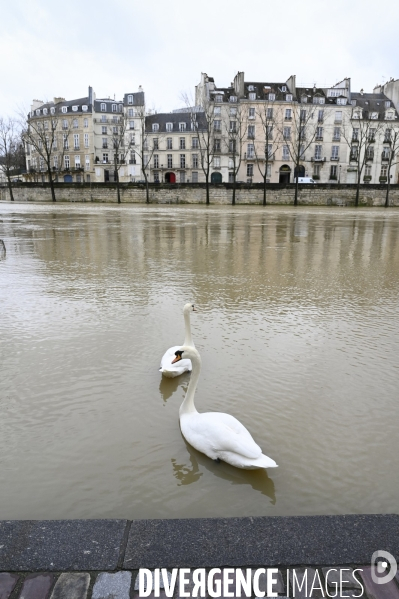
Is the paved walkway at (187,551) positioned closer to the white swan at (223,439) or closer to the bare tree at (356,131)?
the white swan at (223,439)

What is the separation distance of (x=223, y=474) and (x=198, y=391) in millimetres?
1217

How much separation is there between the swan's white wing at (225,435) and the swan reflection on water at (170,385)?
855 mm

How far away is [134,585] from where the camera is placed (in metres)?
2.00

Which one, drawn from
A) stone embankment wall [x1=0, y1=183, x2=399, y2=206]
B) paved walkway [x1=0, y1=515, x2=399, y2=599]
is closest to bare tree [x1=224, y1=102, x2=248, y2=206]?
stone embankment wall [x1=0, y1=183, x2=399, y2=206]

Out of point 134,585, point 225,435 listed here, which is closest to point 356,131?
point 225,435

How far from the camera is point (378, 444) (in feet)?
11.0

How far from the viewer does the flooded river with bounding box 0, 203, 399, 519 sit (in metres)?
2.85

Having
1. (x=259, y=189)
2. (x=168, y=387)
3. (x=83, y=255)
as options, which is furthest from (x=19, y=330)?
(x=259, y=189)

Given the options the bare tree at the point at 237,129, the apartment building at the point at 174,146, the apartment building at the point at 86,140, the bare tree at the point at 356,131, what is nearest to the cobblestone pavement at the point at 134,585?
the bare tree at the point at 237,129

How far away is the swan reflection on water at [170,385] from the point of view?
4215 mm

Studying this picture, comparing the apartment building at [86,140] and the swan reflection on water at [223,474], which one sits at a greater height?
the apartment building at [86,140]

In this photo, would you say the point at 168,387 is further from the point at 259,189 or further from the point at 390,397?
the point at 259,189

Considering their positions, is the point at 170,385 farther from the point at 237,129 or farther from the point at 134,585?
the point at 237,129

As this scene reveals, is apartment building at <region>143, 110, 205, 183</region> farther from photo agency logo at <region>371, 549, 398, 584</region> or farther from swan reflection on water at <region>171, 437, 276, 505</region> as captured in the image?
photo agency logo at <region>371, 549, 398, 584</region>
